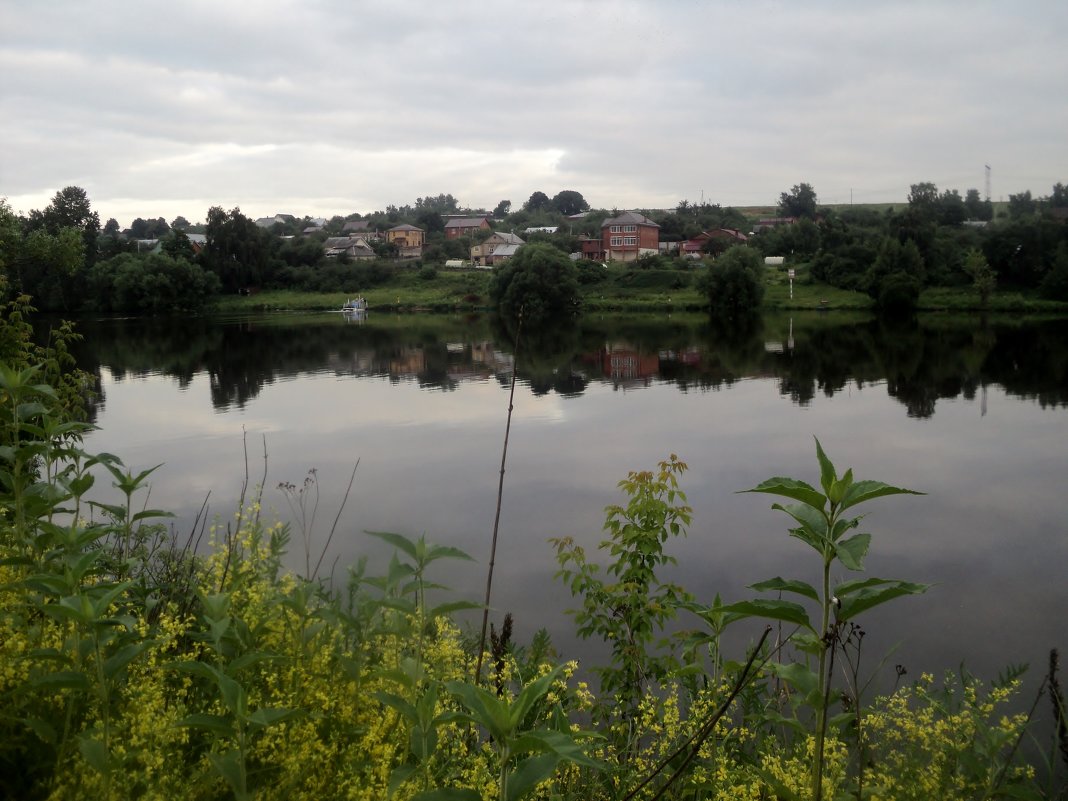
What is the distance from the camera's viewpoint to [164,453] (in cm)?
2050

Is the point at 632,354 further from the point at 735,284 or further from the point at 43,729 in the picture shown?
the point at 43,729

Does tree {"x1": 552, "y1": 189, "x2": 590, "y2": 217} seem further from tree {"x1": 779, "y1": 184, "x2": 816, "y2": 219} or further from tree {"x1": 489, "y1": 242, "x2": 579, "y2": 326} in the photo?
tree {"x1": 489, "y1": 242, "x2": 579, "y2": 326}

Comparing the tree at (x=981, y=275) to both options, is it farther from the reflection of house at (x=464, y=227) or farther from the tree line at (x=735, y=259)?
the reflection of house at (x=464, y=227)

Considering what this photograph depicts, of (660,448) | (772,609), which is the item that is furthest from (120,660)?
(660,448)

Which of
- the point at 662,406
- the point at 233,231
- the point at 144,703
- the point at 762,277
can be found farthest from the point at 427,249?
the point at 144,703

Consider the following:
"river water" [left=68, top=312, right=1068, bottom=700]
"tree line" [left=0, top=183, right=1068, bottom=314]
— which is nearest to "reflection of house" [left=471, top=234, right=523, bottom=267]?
"tree line" [left=0, top=183, right=1068, bottom=314]

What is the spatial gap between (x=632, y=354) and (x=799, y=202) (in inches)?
3333

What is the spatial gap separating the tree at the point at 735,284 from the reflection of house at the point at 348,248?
42803 millimetres

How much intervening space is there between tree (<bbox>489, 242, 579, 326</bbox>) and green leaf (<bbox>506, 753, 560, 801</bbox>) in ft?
196

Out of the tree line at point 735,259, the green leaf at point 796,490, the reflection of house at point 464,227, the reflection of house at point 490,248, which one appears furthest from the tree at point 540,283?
the green leaf at point 796,490

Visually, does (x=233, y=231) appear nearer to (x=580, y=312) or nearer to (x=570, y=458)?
(x=580, y=312)

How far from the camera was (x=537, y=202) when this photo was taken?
523 ft

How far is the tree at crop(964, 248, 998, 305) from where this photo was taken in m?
59.4

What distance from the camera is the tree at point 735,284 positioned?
201ft
